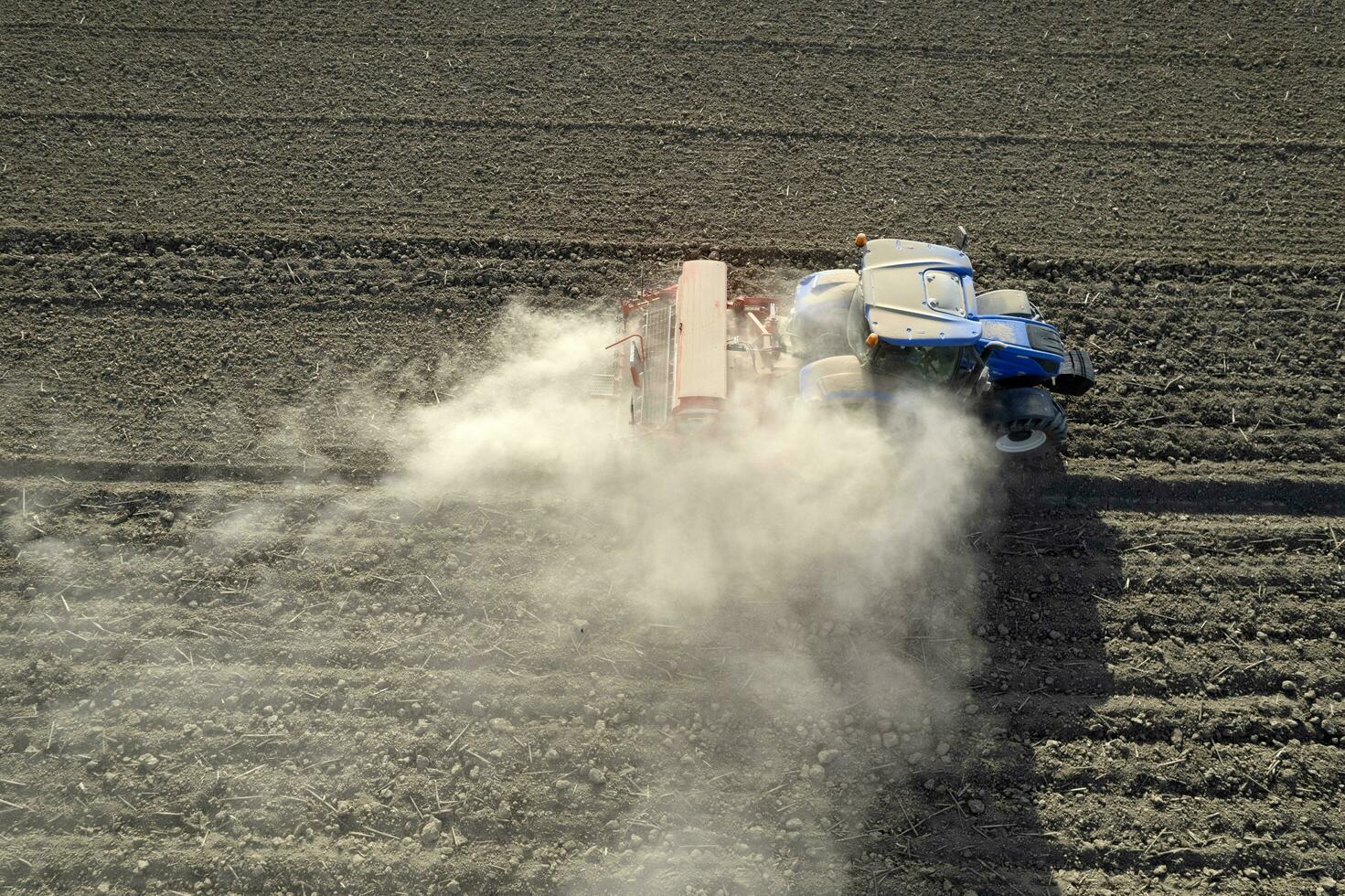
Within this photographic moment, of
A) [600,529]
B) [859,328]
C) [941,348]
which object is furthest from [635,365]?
[941,348]

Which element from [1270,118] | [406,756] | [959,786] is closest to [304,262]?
[406,756]

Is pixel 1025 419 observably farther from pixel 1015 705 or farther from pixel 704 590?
pixel 704 590

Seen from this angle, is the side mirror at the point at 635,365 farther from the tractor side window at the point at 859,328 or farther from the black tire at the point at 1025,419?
the black tire at the point at 1025,419

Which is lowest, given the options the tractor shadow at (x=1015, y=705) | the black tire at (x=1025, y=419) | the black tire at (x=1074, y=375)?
the tractor shadow at (x=1015, y=705)

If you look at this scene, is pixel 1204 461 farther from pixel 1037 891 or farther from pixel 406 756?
pixel 406 756

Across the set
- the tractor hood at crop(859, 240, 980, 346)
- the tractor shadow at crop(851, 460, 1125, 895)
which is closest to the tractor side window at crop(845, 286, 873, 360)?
the tractor hood at crop(859, 240, 980, 346)

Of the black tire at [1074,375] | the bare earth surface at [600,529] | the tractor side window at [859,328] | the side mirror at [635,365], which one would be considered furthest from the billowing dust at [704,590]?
the black tire at [1074,375]

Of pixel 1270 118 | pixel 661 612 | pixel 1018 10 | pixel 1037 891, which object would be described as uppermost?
pixel 1018 10
